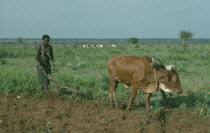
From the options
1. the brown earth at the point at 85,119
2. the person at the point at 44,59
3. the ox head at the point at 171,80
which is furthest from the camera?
the person at the point at 44,59

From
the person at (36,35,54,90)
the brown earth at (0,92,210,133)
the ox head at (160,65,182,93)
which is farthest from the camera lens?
the person at (36,35,54,90)

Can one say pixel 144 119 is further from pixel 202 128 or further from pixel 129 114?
pixel 202 128

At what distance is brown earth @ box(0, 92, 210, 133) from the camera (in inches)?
303

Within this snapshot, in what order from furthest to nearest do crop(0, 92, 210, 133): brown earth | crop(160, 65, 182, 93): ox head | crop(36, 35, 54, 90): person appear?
crop(36, 35, 54, 90): person < crop(160, 65, 182, 93): ox head < crop(0, 92, 210, 133): brown earth

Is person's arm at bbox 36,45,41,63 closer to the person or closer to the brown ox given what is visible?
the person

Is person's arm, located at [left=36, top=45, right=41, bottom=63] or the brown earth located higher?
person's arm, located at [left=36, top=45, right=41, bottom=63]

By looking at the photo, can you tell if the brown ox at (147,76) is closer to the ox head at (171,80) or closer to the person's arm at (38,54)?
the ox head at (171,80)

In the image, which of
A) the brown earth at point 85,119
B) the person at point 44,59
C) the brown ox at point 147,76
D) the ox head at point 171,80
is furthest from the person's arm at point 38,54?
the ox head at point 171,80

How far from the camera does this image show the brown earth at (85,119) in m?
7.68

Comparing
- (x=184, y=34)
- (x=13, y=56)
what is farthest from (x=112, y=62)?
(x=184, y=34)

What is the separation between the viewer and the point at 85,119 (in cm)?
841

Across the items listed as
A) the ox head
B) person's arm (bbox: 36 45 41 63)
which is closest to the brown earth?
the ox head

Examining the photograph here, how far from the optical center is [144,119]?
8344 millimetres

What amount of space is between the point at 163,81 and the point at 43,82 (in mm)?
3686
